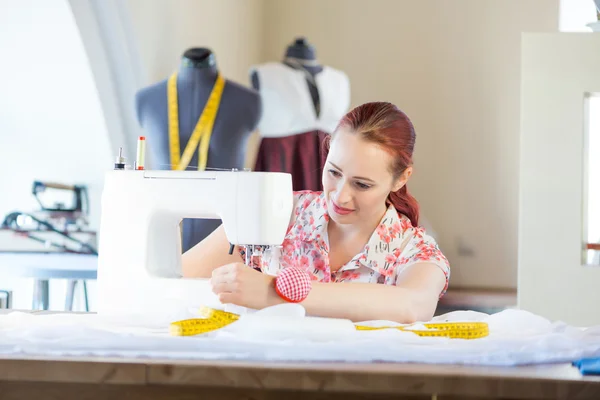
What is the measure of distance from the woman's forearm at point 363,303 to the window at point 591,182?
2.41 meters

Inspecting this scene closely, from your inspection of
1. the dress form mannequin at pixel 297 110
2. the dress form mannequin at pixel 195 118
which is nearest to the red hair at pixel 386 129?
the dress form mannequin at pixel 195 118

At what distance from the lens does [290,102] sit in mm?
4062

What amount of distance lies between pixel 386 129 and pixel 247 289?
60cm

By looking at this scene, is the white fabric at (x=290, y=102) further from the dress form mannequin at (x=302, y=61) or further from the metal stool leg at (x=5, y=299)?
the metal stool leg at (x=5, y=299)

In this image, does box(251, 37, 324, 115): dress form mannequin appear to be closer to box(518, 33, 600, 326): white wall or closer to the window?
box(518, 33, 600, 326): white wall

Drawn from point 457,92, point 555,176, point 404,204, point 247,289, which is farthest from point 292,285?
point 457,92

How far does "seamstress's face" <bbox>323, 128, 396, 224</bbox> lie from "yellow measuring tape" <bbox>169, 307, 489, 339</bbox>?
522 millimetres

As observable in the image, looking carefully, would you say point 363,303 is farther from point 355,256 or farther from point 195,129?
point 195,129

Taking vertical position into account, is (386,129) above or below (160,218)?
above

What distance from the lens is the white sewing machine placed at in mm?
1648

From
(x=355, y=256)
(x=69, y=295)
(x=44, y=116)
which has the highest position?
(x=44, y=116)

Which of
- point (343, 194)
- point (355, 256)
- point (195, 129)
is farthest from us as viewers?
point (195, 129)

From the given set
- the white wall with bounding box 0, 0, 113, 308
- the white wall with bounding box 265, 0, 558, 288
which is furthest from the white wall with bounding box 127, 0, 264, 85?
the white wall with bounding box 265, 0, 558, 288

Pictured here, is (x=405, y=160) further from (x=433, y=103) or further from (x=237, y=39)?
(x=433, y=103)
